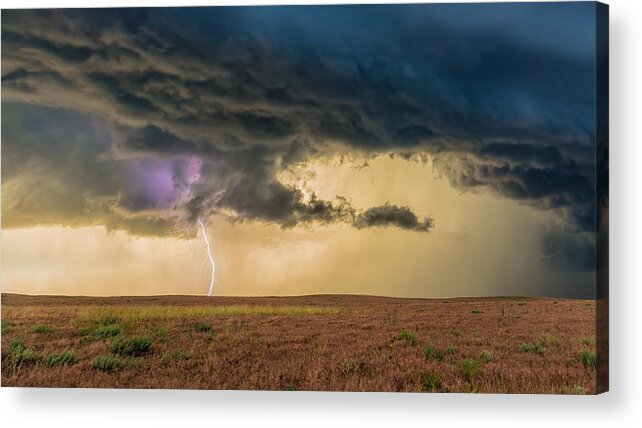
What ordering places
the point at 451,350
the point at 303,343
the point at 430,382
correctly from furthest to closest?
the point at 303,343
the point at 451,350
the point at 430,382

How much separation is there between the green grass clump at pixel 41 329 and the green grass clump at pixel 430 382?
254 inches

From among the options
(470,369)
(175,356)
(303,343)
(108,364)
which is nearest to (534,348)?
(470,369)

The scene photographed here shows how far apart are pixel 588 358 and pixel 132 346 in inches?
300

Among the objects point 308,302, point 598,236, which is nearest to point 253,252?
point 308,302

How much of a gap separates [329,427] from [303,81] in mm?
5858

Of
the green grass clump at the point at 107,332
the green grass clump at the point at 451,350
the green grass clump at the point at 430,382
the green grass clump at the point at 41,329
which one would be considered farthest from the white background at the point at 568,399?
the green grass clump at the point at 41,329

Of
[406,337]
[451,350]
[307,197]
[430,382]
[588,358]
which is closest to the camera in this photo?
[588,358]

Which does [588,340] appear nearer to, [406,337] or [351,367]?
A: [406,337]

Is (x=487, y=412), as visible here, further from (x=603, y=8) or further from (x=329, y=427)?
(x=603, y=8)

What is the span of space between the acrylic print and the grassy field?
0.12 ft

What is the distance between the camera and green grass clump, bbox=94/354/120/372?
1758cm

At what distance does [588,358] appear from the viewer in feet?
54.8

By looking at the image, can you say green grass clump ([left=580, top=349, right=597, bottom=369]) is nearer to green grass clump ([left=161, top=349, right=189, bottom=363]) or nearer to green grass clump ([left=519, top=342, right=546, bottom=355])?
green grass clump ([left=519, top=342, right=546, bottom=355])

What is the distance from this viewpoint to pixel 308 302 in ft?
58.9
